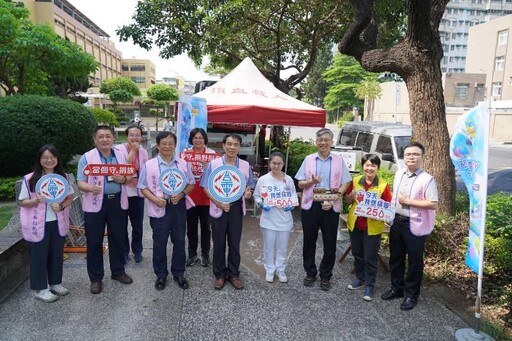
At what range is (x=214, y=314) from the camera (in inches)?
141

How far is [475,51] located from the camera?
150 ft

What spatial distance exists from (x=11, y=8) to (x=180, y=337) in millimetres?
10446

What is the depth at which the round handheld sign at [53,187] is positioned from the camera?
3.49m

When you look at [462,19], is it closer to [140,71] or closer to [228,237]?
[140,71]

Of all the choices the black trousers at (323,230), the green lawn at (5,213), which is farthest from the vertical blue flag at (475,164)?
the green lawn at (5,213)

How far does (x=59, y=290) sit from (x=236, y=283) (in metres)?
1.81

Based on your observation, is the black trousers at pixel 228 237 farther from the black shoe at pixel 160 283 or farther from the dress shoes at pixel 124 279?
the dress shoes at pixel 124 279

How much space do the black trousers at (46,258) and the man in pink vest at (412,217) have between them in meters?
3.34

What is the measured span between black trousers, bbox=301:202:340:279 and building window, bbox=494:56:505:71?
4674cm

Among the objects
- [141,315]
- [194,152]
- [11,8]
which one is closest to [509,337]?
[141,315]

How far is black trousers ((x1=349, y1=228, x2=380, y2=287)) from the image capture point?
3910mm

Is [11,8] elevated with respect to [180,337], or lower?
elevated

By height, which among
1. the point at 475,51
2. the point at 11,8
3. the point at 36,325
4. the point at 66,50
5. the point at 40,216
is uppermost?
the point at 475,51

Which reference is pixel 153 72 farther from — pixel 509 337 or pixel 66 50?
pixel 509 337
